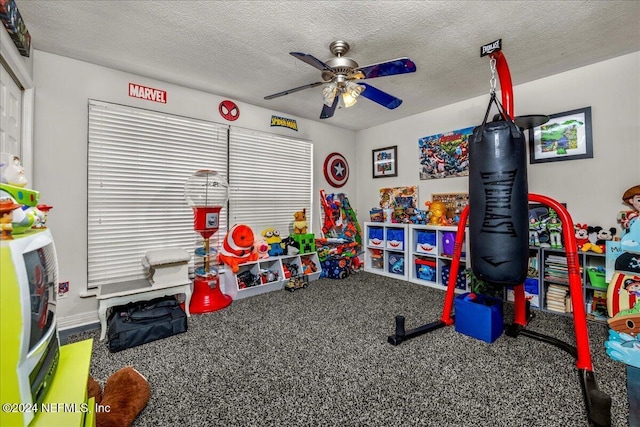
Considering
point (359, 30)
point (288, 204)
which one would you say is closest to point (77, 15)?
point (359, 30)

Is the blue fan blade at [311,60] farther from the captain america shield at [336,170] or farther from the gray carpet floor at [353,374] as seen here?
the captain america shield at [336,170]

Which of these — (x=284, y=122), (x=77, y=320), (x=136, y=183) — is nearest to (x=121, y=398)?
(x=77, y=320)

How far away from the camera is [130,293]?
235cm

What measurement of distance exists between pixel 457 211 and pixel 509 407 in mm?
2544

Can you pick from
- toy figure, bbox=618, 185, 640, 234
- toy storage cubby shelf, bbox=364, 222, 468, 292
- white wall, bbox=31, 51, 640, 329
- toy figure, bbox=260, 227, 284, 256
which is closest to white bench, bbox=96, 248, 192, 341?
white wall, bbox=31, 51, 640, 329

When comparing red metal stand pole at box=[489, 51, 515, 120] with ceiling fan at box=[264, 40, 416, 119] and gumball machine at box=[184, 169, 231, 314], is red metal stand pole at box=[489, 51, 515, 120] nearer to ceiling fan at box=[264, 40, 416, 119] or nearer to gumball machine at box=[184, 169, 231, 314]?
ceiling fan at box=[264, 40, 416, 119]

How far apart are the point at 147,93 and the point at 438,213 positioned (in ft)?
12.0

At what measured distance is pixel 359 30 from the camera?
2.07 m

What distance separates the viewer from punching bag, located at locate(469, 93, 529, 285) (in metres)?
1.74

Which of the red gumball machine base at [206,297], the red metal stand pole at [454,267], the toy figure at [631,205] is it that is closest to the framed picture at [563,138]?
the toy figure at [631,205]

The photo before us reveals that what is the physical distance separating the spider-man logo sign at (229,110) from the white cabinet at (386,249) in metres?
2.45

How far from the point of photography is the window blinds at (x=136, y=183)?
2623 millimetres

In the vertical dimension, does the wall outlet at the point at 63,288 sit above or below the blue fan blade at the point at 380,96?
below

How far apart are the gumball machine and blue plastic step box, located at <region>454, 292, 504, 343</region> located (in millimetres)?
2269
